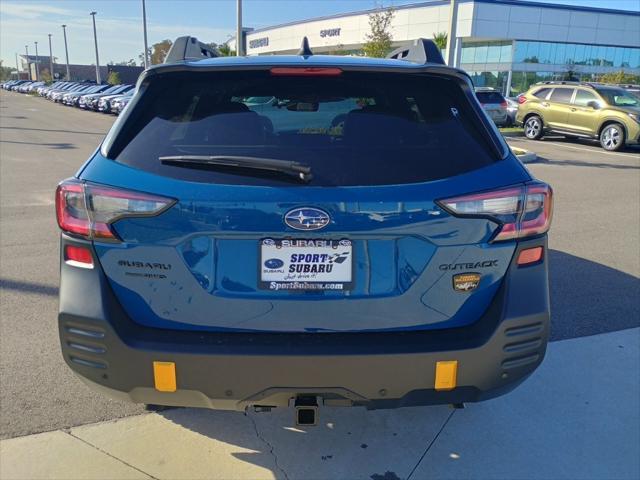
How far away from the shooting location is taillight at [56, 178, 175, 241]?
82.9 inches

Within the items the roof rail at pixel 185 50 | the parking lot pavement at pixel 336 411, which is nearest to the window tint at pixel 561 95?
the parking lot pavement at pixel 336 411

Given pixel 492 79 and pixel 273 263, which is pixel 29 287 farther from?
pixel 492 79

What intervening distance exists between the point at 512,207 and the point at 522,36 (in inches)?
1966

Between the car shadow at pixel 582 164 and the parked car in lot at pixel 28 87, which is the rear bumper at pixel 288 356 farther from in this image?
the parked car in lot at pixel 28 87

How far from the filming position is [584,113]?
17.8m

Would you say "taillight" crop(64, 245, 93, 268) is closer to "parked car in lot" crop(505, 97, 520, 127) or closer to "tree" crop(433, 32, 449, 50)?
"parked car in lot" crop(505, 97, 520, 127)

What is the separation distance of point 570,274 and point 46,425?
4.81 m

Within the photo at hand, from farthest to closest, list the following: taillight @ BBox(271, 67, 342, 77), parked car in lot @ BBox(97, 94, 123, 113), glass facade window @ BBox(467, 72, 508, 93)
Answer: glass facade window @ BBox(467, 72, 508, 93), parked car in lot @ BBox(97, 94, 123, 113), taillight @ BBox(271, 67, 342, 77)

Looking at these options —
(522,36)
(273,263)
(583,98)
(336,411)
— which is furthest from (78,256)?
(522,36)

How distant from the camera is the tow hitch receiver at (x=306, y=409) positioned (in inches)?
88.7

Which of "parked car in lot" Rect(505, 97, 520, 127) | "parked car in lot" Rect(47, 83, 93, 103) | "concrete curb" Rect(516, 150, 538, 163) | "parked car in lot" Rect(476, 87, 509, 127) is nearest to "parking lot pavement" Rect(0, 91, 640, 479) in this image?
"concrete curb" Rect(516, 150, 538, 163)

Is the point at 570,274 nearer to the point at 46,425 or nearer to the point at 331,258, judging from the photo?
the point at 331,258

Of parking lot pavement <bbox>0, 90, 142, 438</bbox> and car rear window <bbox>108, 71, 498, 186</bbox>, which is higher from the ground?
car rear window <bbox>108, 71, 498, 186</bbox>

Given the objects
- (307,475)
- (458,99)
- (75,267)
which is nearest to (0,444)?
(75,267)
